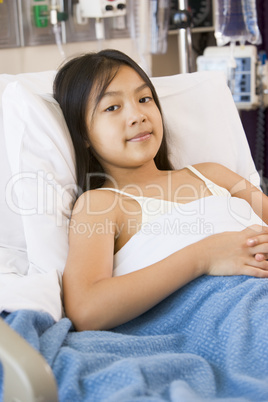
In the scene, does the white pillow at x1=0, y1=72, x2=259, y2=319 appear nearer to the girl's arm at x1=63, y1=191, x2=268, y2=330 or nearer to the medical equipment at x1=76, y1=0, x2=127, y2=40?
the girl's arm at x1=63, y1=191, x2=268, y2=330

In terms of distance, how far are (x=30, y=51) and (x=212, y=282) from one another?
1912mm

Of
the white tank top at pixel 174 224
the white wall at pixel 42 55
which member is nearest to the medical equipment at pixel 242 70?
the white wall at pixel 42 55

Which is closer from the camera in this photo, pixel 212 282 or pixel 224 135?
pixel 212 282

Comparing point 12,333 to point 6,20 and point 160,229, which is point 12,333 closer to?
point 160,229

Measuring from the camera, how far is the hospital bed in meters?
0.92

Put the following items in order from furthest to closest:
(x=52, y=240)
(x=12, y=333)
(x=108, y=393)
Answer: (x=52, y=240) < (x=108, y=393) < (x=12, y=333)

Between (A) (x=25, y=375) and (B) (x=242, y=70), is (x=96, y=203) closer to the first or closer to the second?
(A) (x=25, y=375)

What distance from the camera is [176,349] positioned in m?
1.17

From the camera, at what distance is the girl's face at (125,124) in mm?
1516

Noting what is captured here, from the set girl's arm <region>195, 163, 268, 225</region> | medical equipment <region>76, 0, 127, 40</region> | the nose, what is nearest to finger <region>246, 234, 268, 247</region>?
girl's arm <region>195, 163, 268, 225</region>

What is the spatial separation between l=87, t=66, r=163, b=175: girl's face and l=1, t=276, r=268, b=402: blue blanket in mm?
418

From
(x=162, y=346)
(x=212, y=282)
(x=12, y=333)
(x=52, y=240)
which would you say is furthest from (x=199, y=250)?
(x=12, y=333)

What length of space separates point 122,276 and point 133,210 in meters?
0.27

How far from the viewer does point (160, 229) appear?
4.66 ft
